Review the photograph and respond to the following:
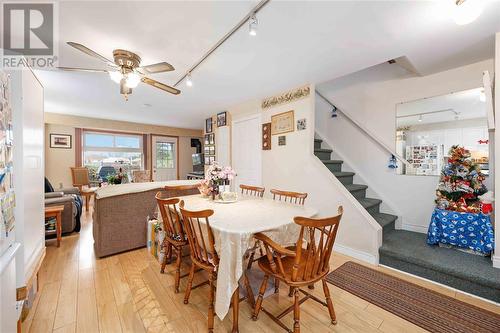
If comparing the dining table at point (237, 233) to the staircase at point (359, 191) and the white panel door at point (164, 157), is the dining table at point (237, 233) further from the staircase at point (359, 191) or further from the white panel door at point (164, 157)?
the white panel door at point (164, 157)

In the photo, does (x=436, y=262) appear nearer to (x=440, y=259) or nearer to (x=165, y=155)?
(x=440, y=259)

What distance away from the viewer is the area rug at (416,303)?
1.53 m

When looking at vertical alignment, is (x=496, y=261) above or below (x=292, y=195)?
below

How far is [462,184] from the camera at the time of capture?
7.56 feet

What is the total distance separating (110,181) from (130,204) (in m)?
1.89

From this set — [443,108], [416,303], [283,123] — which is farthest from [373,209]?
[283,123]

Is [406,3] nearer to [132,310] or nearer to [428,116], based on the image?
[428,116]

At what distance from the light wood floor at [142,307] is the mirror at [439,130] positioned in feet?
5.22

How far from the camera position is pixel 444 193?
7.93 ft

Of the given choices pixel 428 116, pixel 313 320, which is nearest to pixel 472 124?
pixel 428 116

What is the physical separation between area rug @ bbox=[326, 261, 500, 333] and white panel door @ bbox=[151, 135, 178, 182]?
6006 mm

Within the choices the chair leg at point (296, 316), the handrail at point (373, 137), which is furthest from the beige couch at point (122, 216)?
the handrail at point (373, 137)

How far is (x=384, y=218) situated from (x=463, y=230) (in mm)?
804

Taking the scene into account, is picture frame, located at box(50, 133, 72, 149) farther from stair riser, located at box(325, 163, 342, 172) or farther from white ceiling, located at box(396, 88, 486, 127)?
white ceiling, located at box(396, 88, 486, 127)
